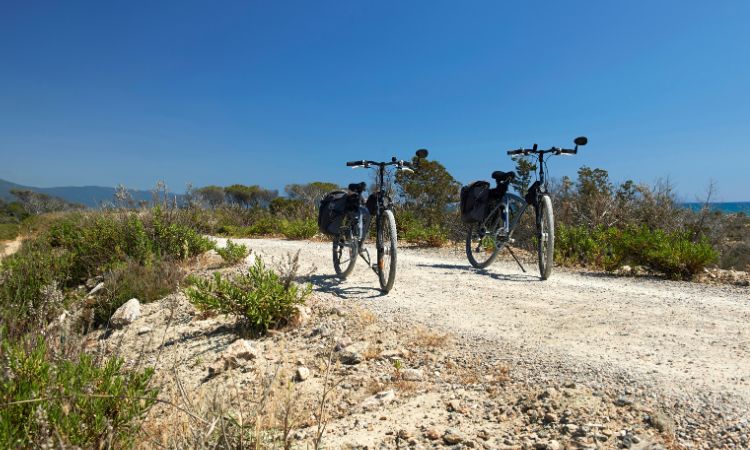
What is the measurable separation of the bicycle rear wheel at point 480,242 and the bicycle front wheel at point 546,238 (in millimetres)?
710

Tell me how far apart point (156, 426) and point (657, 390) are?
305 centimetres

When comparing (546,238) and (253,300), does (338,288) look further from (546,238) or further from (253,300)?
(546,238)

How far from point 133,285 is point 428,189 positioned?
13.1 m

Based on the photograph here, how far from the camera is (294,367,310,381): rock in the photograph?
337 cm

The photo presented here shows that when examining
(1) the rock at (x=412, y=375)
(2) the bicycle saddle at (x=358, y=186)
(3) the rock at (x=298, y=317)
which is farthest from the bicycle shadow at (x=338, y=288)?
(1) the rock at (x=412, y=375)

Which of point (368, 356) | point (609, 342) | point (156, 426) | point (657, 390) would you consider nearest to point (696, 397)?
point (657, 390)

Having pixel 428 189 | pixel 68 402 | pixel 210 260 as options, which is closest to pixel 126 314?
pixel 210 260

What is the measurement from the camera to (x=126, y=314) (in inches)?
221

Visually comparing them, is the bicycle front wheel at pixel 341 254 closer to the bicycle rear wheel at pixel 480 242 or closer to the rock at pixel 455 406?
the bicycle rear wheel at pixel 480 242

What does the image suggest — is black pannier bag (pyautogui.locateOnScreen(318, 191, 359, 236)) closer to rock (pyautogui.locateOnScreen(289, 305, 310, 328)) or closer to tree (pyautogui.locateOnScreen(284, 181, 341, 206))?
rock (pyautogui.locateOnScreen(289, 305, 310, 328))

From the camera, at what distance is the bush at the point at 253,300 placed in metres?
4.41

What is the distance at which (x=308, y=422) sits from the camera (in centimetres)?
277

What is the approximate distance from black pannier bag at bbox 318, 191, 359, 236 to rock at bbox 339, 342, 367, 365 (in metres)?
2.81

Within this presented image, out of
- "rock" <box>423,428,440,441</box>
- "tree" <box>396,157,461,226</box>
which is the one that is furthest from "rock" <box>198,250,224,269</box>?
"tree" <box>396,157,461,226</box>
